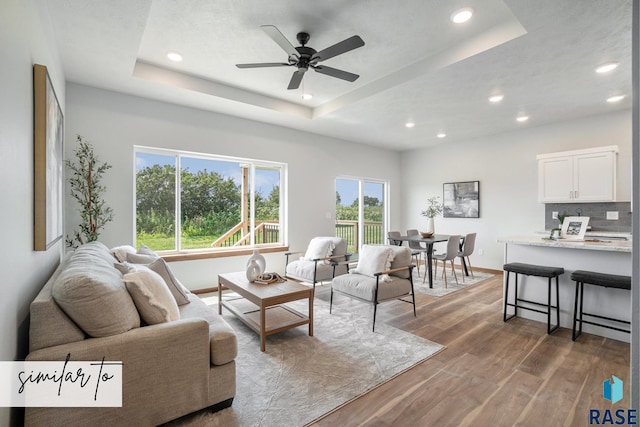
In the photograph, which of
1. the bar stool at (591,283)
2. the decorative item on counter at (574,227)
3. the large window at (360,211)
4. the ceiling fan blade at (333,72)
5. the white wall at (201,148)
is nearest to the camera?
the bar stool at (591,283)

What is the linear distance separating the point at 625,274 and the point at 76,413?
14.8ft

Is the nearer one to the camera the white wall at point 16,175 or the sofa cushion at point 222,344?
the white wall at point 16,175

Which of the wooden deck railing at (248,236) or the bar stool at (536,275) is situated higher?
the wooden deck railing at (248,236)

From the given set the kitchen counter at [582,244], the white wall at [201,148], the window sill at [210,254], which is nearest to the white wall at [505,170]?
the white wall at [201,148]

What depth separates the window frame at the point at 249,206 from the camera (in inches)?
168

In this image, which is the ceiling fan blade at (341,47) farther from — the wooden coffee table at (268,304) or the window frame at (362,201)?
the window frame at (362,201)

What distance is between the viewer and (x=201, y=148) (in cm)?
457

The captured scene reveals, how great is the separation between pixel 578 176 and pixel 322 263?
14.4 feet

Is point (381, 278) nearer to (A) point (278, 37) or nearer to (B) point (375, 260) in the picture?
(B) point (375, 260)

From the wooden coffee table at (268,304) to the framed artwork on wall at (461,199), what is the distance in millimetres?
4881

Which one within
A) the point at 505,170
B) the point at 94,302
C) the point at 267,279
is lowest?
the point at 267,279

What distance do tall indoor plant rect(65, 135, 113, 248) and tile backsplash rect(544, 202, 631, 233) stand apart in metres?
7.07

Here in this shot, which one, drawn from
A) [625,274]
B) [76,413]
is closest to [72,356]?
[76,413]

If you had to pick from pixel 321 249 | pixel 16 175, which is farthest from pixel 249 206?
pixel 16 175
